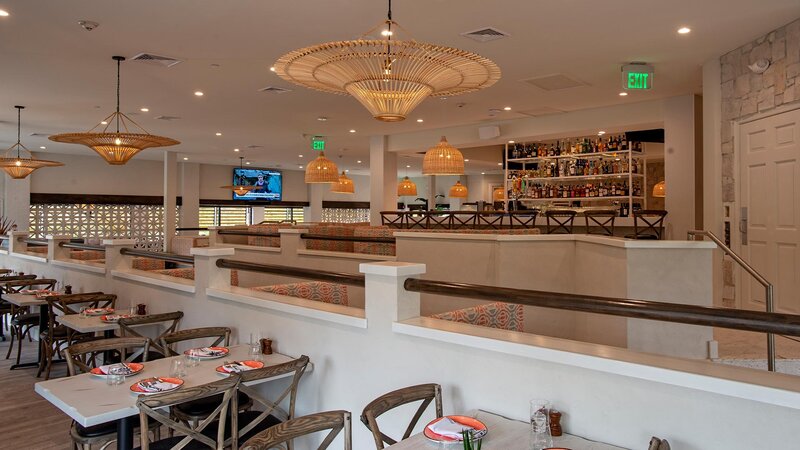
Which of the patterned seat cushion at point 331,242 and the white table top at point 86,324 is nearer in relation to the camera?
the white table top at point 86,324

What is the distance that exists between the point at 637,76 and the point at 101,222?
1541cm

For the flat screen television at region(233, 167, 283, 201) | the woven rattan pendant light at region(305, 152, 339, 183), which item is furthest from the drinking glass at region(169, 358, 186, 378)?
the flat screen television at region(233, 167, 283, 201)

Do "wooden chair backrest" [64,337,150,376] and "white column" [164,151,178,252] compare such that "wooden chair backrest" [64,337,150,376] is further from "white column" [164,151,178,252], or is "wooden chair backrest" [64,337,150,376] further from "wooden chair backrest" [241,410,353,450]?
"white column" [164,151,178,252]

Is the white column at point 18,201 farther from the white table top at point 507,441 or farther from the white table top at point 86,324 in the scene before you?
the white table top at point 507,441

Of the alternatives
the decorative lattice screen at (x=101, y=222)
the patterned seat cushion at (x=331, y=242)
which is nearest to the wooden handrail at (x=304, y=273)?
the patterned seat cushion at (x=331, y=242)

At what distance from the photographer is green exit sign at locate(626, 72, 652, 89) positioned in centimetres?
647

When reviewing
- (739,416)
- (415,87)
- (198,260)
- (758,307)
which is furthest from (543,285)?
(739,416)

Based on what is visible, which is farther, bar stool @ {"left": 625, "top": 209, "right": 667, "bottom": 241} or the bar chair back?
the bar chair back

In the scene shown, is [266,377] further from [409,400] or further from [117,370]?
[117,370]

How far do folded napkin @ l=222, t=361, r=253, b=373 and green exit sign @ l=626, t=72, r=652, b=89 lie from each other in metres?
5.47

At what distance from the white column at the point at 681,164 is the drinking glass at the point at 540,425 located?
7074 mm

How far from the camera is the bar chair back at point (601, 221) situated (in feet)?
26.8

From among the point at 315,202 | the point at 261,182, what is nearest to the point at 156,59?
the point at 261,182

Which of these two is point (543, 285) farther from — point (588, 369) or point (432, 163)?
point (588, 369)
